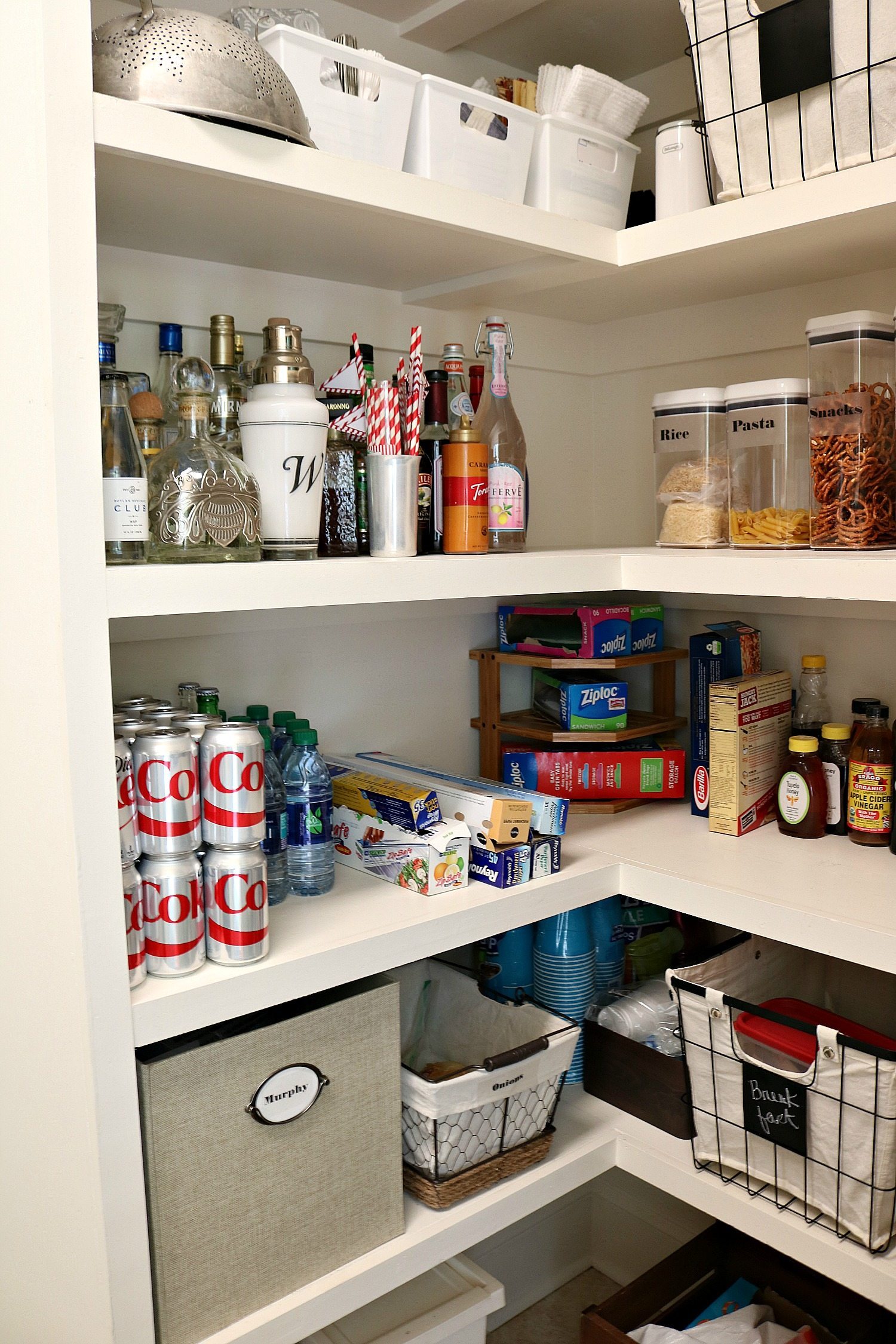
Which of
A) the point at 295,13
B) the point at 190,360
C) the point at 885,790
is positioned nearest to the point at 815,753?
the point at 885,790

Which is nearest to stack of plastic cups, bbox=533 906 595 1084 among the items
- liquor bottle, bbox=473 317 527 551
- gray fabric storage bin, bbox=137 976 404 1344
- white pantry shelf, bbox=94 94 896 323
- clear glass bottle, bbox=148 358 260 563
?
gray fabric storage bin, bbox=137 976 404 1344

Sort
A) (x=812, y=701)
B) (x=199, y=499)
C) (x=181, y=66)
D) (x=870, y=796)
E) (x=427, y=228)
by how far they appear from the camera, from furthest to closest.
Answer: (x=812, y=701)
(x=870, y=796)
(x=427, y=228)
(x=199, y=499)
(x=181, y=66)

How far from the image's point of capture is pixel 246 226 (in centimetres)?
122

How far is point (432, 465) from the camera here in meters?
1.37

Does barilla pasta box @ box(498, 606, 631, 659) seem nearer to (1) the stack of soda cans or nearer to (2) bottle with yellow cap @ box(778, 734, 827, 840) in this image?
(2) bottle with yellow cap @ box(778, 734, 827, 840)

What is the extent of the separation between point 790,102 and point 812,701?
86 cm

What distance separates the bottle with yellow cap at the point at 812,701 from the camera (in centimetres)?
165

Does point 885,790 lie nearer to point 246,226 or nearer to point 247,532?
point 247,532

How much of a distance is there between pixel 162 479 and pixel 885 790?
1079 millimetres

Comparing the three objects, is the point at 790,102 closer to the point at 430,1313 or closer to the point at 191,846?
the point at 191,846

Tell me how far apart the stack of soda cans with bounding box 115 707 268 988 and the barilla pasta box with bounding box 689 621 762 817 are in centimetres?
85

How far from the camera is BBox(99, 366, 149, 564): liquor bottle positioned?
0.98 meters

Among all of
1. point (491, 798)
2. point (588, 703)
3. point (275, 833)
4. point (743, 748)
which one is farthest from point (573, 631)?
point (275, 833)

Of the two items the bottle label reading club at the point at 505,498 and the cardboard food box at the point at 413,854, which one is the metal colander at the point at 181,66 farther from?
the cardboard food box at the point at 413,854
